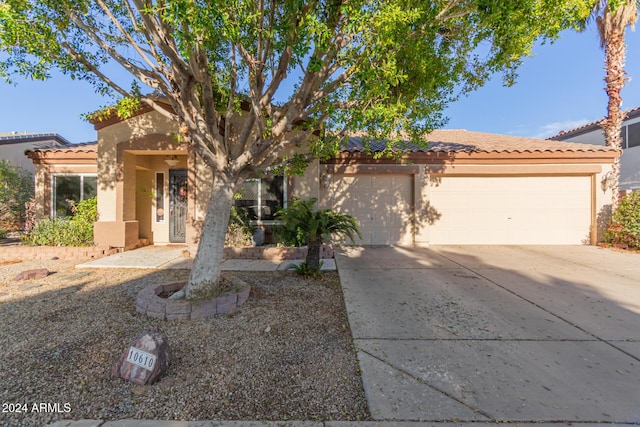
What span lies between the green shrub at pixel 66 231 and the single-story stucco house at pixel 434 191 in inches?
44.5

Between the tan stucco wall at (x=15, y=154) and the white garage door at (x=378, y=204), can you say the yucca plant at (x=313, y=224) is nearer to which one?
the white garage door at (x=378, y=204)

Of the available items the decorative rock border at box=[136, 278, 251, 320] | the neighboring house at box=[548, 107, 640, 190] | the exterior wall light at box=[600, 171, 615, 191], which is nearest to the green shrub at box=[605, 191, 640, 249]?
the exterior wall light at box=[600, 171, 615, 191]

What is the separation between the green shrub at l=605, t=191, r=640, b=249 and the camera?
325 inches

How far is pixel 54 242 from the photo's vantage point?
7848mm

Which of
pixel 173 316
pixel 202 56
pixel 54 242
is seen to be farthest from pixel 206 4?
pixel 54 242

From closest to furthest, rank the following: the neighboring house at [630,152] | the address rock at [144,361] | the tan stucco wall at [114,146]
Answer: the address rock at [144,361] → the tan stucco wall at [114,146] → the neighboring house at [630,152]

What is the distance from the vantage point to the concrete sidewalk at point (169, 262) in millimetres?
6387

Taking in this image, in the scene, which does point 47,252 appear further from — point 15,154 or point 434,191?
point 434,191

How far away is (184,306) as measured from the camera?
146 inches

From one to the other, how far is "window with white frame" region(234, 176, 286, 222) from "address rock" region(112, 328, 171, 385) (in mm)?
5879


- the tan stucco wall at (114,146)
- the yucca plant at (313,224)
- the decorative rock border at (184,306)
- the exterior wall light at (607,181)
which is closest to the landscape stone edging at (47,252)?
the tan stucco wall at (114,146)

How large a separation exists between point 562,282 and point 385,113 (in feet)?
15.8

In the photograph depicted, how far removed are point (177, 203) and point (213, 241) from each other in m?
6.04

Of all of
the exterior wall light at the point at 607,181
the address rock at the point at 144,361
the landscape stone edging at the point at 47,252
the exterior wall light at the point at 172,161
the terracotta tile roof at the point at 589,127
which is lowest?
the address rock at the point at 144,361
